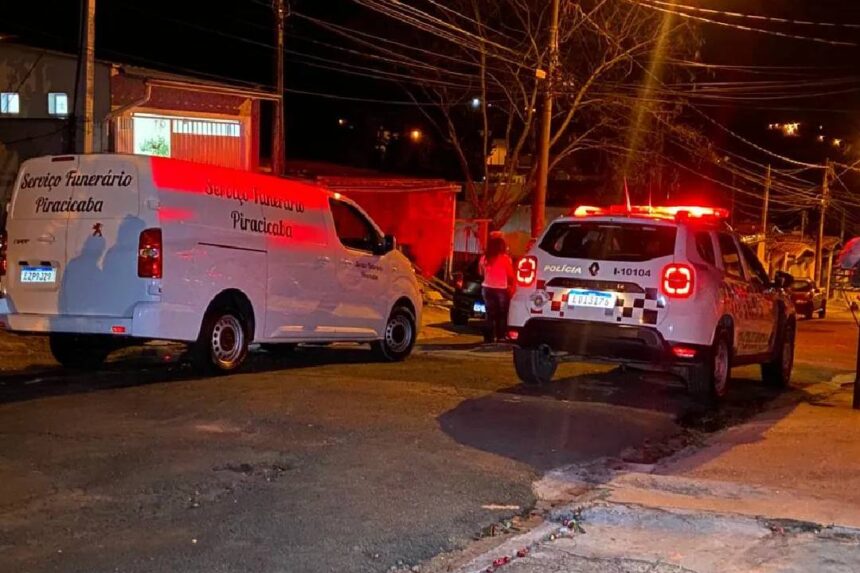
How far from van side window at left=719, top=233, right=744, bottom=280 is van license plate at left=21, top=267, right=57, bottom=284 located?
6645 millimetres

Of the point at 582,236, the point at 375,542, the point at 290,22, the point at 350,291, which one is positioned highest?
the point at 290,22

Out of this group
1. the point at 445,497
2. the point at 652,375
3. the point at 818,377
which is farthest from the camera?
the point at 818,377

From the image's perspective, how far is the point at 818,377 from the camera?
42.2ft

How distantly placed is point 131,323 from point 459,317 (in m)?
9.70

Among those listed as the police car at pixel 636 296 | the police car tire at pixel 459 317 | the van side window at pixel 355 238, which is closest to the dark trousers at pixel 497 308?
the van side window at pixel 355 238

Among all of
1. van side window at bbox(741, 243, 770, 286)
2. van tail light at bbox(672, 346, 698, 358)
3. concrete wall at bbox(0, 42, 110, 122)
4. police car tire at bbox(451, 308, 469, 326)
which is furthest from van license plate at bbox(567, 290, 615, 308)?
concrete wall at bbox(0, 42, 110, 122)

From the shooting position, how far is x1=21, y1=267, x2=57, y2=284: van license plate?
30.0 feet

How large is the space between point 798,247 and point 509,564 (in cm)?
5008

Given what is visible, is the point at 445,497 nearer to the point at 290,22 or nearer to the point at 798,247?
the point at 290,22

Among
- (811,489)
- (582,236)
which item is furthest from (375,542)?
(582,236)

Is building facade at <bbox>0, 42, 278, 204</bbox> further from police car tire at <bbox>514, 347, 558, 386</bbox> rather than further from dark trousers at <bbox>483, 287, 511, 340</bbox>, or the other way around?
police car tire at <bbox>514, 347, 558, 386</bbox>

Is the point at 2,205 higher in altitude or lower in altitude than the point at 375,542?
higher

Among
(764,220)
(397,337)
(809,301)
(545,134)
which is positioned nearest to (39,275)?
(397,337)

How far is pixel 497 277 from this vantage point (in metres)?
13.5
